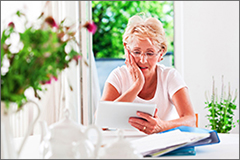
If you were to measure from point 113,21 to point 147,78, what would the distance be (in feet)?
13.5

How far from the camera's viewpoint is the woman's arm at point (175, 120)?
4.97 feet

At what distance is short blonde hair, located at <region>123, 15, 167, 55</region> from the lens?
2.07 m

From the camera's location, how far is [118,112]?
1.50m

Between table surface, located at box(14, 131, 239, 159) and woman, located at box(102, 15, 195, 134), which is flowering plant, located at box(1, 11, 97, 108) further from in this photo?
woman, located at box(102, 15, 195, 134)

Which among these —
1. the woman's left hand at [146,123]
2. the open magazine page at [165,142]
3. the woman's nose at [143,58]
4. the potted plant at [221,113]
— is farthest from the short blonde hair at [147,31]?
the potted plant at [221,113]

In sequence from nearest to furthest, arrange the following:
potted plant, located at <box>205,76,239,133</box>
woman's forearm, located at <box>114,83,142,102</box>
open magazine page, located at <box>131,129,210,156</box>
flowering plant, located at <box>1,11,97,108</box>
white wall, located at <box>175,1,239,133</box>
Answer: flowering plant, located at <box>1,11,97,108</box>
open magazine page, located at <box>131,129,210,156</box>
woman's forearm, located at <box>114,83,142,102</box>
potted plant, located at <box>205,76,239,133</box>
white wall, located at <box>175,1,239,133</box>

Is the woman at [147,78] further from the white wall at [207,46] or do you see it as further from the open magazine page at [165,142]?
the white wall at [207,46]

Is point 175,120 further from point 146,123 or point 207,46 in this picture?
point 207,46

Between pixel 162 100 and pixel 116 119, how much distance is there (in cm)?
65

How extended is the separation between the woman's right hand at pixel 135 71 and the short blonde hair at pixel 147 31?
11 cm

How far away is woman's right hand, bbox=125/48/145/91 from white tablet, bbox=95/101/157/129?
1.76 ft

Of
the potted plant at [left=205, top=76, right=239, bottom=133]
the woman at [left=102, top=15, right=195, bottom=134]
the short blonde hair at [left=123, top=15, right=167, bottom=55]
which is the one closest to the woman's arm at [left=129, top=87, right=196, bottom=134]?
the woman at [left=102, top=15, right=195, bottom=134]

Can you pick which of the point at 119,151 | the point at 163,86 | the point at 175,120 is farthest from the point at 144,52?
the point at 119,151

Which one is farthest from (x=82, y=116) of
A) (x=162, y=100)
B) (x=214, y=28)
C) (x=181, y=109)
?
(x=214, y=28)
